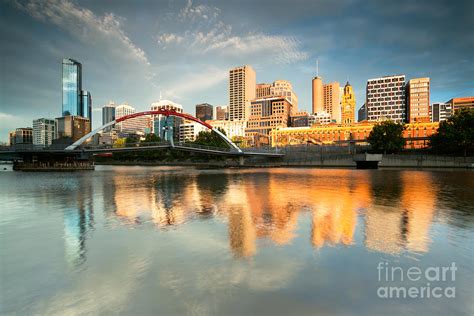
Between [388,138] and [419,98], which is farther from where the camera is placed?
[419,98]

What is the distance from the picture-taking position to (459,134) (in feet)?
212

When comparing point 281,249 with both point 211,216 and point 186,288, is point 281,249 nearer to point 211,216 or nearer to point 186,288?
point 186,288

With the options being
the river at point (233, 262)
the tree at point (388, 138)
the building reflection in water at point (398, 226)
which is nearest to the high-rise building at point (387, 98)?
the tree at point (388, 138)

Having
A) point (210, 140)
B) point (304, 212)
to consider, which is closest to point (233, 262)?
point (304, 212)

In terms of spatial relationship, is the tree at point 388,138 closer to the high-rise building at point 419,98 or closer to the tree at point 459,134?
the tree at point 459,134

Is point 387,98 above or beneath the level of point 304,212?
above

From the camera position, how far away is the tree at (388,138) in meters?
83.2

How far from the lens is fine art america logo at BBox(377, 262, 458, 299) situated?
18.2 feet

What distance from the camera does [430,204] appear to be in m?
15.6

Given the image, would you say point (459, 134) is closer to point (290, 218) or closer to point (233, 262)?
point (290, 218)

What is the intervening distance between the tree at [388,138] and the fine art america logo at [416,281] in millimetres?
87220

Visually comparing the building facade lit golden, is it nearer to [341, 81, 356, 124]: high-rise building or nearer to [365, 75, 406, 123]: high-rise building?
[341, 81, 356, 124]: high-rise building

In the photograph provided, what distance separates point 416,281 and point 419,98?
210917mm

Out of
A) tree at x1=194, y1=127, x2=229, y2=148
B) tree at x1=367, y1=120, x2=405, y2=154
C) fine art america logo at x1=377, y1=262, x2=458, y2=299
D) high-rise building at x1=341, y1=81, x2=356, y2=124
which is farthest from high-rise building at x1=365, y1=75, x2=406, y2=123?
fine art america logo at x1=377, y1=262, x2=458, y2=299
